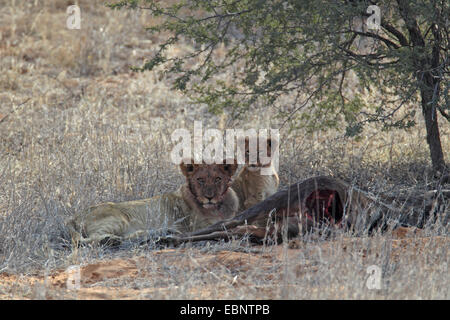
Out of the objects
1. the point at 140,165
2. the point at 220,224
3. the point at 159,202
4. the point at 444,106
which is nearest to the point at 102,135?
the point at 140,165

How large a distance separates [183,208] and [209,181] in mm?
354

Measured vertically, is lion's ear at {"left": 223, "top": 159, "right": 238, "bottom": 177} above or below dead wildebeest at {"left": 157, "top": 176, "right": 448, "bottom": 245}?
above

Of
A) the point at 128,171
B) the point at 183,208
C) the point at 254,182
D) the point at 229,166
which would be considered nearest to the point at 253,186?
the point at 254,182

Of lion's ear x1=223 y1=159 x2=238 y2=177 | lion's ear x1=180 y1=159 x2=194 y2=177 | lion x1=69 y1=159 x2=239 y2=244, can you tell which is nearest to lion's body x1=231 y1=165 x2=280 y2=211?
lion x1=69 y1=159 x2=239 y2=244

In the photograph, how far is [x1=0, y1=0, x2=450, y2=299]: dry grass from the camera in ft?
14.2

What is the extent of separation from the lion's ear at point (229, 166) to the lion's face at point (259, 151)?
0.72 meters

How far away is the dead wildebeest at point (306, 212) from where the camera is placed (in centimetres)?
558

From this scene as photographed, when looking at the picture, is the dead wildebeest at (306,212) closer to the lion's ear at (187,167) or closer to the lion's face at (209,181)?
the lion's face at (209,181)

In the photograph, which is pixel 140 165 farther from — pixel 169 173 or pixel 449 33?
pixel 449 33

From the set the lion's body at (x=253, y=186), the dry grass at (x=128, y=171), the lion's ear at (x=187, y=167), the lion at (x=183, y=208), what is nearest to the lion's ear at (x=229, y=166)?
the lion at (x=183, y=208)

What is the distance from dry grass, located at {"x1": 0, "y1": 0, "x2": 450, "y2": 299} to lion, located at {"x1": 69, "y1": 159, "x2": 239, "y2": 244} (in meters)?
0.37

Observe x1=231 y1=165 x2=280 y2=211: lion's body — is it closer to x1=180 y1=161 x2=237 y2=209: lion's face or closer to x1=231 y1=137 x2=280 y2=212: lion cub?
x1=231 y1=137 x2=280 y2=212: lion cub

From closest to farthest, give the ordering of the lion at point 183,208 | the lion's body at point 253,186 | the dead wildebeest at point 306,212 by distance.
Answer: the dead wildebeest at point 306,212
the lion at point 183,208
the lion's body at point 253,186

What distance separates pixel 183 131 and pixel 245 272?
16.3 feet
